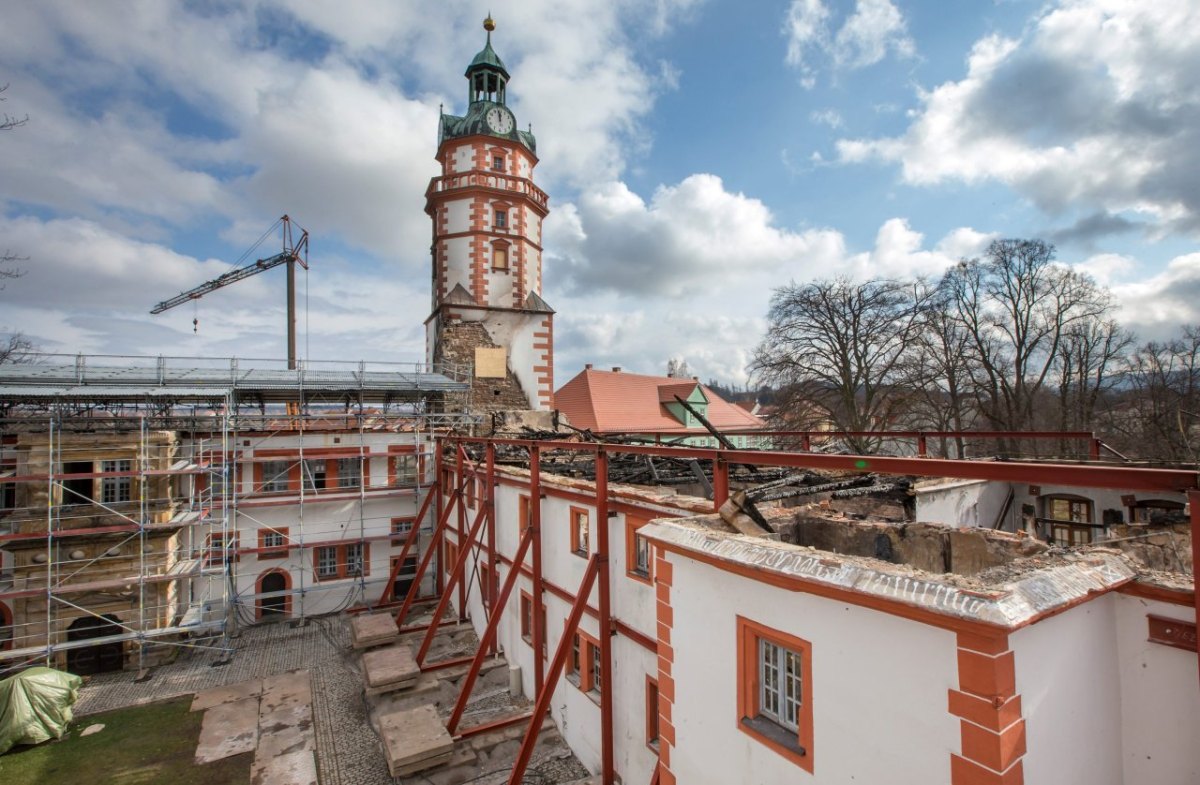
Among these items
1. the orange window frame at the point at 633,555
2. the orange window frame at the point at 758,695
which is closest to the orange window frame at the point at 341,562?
the orange window frame at the point at 633,555

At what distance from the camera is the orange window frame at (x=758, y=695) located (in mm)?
4270

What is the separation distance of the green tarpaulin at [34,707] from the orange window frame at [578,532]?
1274 centimetres

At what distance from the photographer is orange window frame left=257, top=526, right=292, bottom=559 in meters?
19.9

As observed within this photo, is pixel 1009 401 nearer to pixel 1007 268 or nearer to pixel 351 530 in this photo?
pixel 1007 268

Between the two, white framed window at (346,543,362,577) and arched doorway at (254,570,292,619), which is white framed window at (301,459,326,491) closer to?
white framed window at (346,543,362,577)

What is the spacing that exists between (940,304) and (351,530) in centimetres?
2582

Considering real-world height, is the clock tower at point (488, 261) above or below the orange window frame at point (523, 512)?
above

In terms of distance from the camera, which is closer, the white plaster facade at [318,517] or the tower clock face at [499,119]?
the white plaster facade at [318,517]

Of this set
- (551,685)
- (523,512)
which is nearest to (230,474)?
(523,512)

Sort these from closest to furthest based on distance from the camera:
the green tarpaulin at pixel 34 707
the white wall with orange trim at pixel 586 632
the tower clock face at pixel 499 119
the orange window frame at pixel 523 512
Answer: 1. the white wall with orange trim at pixel 586 632
2. the green tarpaulin at pixel 34 707
3. the orange window frame at pixel 523 512
4. the tower clock face at pixel 499 119

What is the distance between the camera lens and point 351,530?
21000mm

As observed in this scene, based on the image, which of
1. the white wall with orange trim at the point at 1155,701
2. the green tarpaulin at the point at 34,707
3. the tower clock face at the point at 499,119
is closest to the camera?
the white wall with orange trim at the point at 1155,701

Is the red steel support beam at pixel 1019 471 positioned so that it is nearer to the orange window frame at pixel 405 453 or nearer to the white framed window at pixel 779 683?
the white framed window at pixel 779 683

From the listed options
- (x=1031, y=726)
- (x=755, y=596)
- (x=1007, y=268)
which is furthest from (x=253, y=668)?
(x=1007, y=268)
